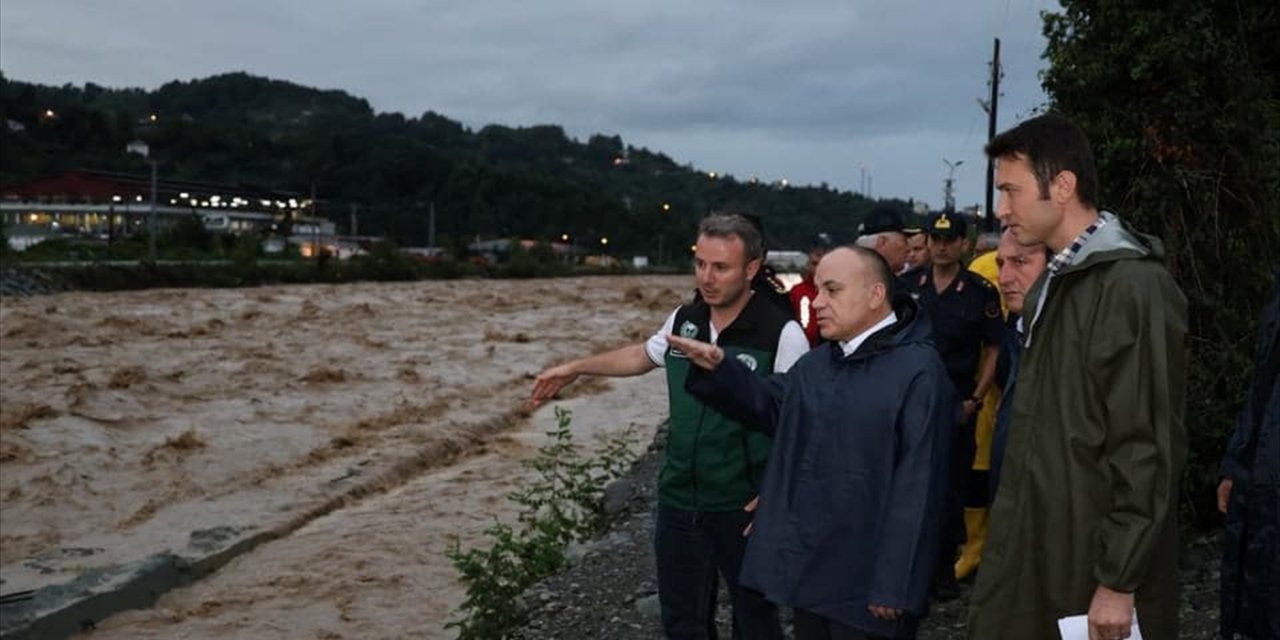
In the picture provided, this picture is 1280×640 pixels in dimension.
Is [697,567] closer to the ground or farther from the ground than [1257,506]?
closer to the ground

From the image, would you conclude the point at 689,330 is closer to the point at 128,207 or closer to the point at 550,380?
the point at 550,380

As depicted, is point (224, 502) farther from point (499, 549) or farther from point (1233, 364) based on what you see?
point (1233, 364)

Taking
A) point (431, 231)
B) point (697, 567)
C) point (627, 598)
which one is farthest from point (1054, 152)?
point (431, 231)

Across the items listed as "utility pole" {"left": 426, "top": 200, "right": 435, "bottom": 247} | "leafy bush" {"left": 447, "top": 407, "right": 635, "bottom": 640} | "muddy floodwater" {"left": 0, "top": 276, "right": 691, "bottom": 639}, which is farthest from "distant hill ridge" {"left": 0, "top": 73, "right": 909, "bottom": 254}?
"leafy bush" {"left": 447, "top": 407, "right": 635, "bottom": 640}

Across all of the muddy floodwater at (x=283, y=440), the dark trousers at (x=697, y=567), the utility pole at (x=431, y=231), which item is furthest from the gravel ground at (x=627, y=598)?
the utility pole at (x=431, y=231)

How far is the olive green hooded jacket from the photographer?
2564 millimetres

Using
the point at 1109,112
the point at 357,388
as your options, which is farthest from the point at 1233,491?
the point at 357,388

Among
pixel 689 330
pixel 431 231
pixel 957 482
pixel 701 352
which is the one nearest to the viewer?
pixel 701 352

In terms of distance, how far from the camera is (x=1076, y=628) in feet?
8.65

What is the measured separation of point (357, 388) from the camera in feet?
76.5

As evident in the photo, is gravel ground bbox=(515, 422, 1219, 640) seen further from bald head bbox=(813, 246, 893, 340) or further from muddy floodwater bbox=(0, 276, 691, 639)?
bald head bbox=(813, 246, 893, 340)

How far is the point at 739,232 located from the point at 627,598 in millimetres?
2831

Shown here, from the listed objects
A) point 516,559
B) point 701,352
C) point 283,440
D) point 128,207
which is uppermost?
point 128,207

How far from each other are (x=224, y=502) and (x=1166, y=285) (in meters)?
12.8
